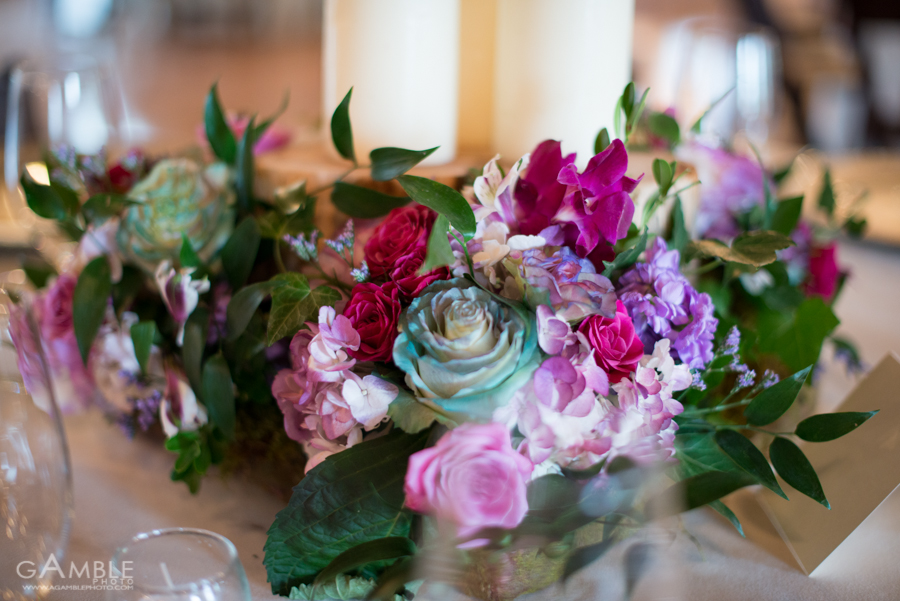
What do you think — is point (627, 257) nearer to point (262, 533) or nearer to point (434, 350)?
point (434, 350)

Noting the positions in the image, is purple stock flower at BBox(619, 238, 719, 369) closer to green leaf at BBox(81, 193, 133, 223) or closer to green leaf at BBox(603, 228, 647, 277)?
green leaf at BBox(603, 228, 647, 277)

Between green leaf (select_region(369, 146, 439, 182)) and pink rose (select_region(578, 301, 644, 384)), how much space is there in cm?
18

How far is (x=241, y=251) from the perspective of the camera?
55cm

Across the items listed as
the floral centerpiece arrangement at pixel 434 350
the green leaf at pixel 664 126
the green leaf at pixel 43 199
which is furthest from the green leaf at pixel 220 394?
the green leaf at pixel 664 126

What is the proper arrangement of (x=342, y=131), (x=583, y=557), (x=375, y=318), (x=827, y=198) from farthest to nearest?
(x=827, y=198) < (x=342, y=131) < (x=375, y=318) < (x=583, y=557)

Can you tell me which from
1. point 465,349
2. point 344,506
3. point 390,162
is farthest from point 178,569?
point 390,162

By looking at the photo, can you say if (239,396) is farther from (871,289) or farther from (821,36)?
(821,36)

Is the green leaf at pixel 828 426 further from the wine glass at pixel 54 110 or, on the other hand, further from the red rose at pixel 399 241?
the wine glass at pixel 54 110

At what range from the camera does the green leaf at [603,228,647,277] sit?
43cm

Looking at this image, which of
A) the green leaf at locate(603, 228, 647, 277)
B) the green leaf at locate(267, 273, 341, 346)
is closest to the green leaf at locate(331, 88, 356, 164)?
the green leaf at locate(267, 273, 341, 346)

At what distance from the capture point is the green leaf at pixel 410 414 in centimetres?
39

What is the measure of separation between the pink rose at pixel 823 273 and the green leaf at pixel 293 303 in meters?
0.55

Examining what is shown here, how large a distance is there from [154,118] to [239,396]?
8.07 feet

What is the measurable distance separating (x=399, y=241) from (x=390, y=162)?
8cm
